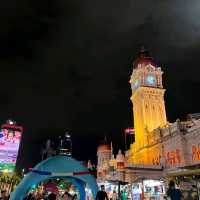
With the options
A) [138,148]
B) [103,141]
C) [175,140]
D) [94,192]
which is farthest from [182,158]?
[103,141]

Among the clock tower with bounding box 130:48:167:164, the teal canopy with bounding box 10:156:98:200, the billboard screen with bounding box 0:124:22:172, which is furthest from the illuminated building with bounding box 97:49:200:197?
the billboard screen with bounding box 0:124:22:172

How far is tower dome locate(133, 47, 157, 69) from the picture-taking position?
74.3 meters

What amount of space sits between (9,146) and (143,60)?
4298 cm

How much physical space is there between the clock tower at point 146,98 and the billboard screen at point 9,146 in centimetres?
2728

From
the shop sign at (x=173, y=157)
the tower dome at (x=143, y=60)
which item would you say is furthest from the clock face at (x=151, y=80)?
the shop sign at (x=173, y=157)

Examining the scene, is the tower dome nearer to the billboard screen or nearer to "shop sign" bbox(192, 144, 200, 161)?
the billboard screen

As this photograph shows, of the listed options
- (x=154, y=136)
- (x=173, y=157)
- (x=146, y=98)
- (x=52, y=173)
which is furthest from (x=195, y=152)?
(x=146, y=98)

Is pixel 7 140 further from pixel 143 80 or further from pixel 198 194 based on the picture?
pixel 198 194

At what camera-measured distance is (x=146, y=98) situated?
6894 cm

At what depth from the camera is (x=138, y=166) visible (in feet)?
146

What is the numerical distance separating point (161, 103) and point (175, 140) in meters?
27.9

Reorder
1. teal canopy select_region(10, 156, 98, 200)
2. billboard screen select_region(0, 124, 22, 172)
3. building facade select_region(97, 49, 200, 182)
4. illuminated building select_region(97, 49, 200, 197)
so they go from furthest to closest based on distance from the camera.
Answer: billboard screen select_region(0, 124, 22, 172) < building facade select_region(97, 49, 200, 182) < illuminated building select_region(97, 49, 200, 197) < teal canopy select_region(10, 156, 98, 200)

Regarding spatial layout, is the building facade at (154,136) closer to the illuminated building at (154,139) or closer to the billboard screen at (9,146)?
the illuminated building at (154,139)

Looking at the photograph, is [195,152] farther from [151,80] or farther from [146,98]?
[151,80]
